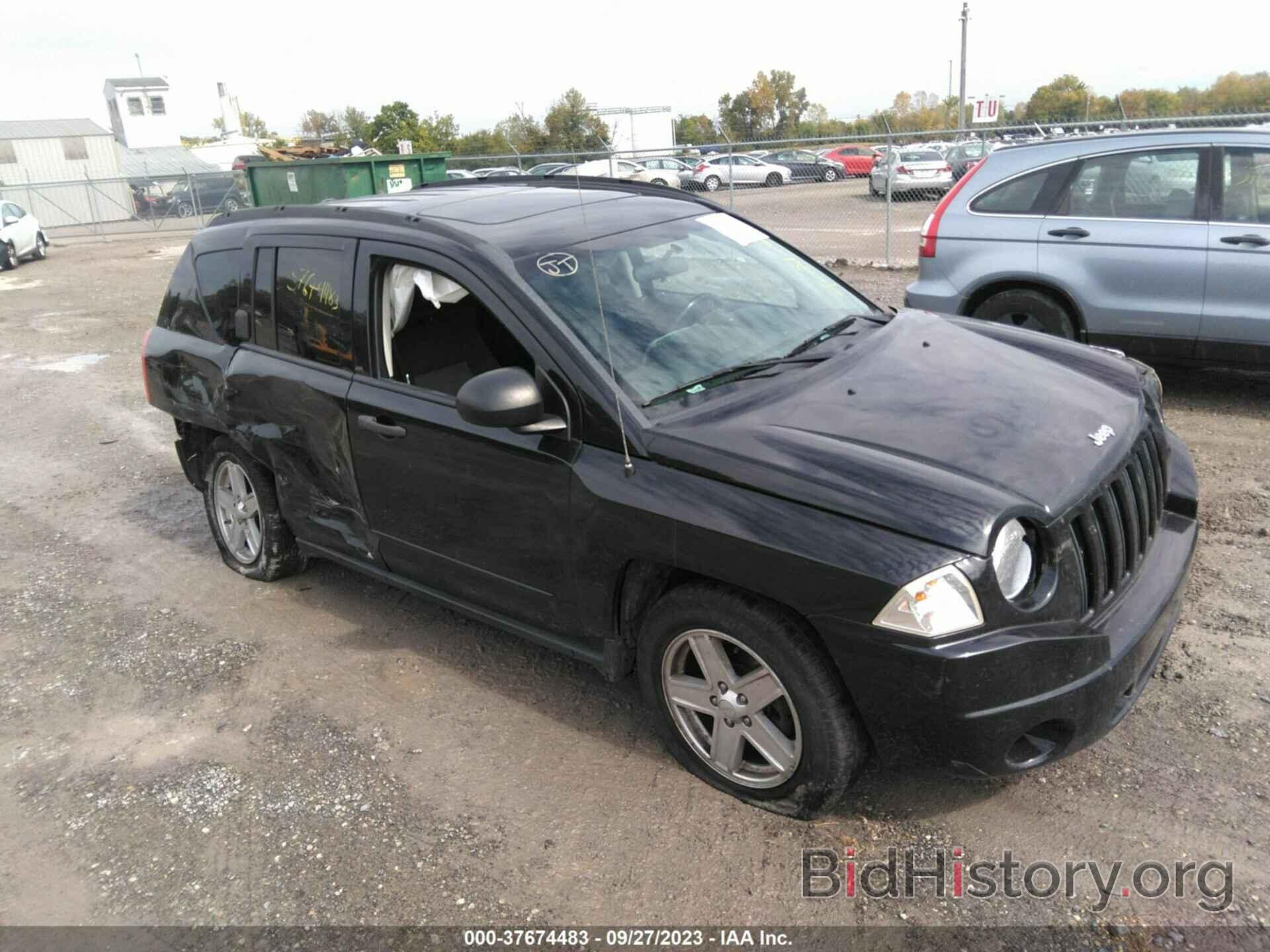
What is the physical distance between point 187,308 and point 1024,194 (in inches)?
211

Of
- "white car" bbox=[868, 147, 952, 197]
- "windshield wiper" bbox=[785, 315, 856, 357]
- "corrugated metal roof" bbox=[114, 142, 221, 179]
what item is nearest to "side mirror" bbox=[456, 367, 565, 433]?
"windshield wiper" bbox=[785, 315, 856, 357]

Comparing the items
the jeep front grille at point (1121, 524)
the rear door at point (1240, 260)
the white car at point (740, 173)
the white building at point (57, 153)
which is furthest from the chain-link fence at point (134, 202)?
the jeep front grille at point (1121, 524)

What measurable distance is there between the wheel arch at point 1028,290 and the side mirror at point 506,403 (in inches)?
166

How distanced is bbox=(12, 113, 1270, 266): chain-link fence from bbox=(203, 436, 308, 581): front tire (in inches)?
79.4

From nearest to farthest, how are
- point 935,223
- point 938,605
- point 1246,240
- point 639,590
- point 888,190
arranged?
point 938,605
point 639,590
point 1246,240
point 935,223
point 888,190

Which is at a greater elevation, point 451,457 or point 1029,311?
point 451,457

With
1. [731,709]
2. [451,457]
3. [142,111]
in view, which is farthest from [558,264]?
[142,111]

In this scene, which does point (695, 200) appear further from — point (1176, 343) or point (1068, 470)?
point (1176, 343)

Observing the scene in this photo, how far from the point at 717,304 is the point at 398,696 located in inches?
78.9

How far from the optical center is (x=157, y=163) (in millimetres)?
59906

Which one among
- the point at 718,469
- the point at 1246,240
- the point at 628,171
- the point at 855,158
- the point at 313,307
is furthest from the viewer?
the point at 855,158

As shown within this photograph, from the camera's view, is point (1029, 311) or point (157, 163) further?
point (157, 163)

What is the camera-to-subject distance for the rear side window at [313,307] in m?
4.07

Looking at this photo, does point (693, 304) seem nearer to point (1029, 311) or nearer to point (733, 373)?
point (733, 373)
